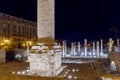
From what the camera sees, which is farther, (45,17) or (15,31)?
(15,31)

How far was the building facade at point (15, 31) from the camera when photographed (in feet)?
105

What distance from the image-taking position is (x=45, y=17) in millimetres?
12266

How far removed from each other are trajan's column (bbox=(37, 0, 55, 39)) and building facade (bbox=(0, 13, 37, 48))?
2016 centimetres

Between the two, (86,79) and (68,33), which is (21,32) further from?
(86,79)

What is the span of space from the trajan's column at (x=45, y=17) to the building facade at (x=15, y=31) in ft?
66.2

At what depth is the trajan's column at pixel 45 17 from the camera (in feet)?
40.1

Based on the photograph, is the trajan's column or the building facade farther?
the building facade

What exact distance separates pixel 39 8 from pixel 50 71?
3584 mm

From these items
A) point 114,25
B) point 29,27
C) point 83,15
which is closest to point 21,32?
point 29,27

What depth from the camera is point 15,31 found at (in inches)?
1403

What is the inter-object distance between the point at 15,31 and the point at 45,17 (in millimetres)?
24238

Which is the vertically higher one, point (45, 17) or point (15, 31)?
point (15, 31)

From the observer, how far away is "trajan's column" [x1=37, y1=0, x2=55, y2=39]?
40.1 ft

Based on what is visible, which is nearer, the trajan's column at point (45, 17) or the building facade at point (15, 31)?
the trajan's column at point (45, 17)
